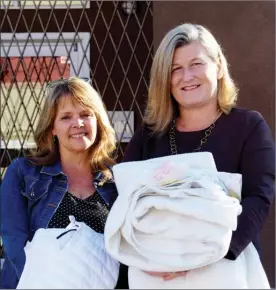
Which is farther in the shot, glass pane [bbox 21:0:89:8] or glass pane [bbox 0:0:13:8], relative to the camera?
glass pane [bbox 21:0:89:8]

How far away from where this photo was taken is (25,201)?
274 centimetres

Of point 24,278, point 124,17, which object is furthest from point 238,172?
point 124,17

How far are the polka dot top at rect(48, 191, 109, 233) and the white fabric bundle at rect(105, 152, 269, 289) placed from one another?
46 cm

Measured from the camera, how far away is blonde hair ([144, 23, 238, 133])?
2.51 meters

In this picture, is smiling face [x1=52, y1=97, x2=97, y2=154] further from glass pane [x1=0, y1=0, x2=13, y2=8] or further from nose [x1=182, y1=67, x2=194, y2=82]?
glass pane [x1=0, y1=0, x2=13, y2=8]

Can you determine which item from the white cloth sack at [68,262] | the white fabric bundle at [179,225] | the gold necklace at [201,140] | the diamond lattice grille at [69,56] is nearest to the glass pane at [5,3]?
the diamond lattice grille at [69,56]

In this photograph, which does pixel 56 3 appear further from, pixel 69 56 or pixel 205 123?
pixel 205 123

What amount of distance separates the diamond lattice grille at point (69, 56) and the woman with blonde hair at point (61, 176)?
209 cm

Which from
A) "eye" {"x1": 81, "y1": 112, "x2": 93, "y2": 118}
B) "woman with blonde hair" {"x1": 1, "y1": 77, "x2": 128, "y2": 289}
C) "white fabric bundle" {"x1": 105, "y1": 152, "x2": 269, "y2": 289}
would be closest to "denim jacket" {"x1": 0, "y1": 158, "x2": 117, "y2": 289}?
"woman with blonde hair" {"x1": 1, "y1": 77, "x2": 128, "y2": 289}

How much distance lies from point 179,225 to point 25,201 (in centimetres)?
87

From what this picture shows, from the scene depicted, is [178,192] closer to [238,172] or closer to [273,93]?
[238,172]

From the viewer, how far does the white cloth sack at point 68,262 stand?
233cm

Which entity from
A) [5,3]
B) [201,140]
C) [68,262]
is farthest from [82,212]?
[5,3]

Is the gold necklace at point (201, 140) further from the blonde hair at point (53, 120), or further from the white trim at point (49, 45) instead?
the white trim at point (49, 45)
